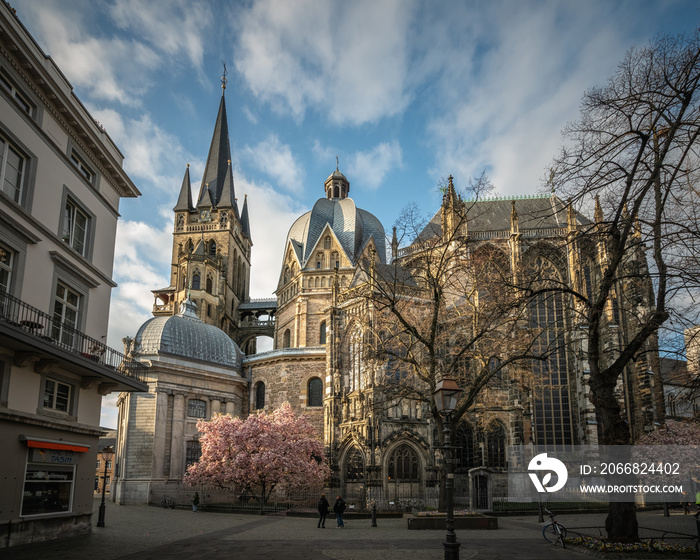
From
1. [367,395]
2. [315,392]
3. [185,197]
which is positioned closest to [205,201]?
[185,197]

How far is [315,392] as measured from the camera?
140 ft

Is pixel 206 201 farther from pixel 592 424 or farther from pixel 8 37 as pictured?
pixel 8 37

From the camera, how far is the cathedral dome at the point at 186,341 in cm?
4059

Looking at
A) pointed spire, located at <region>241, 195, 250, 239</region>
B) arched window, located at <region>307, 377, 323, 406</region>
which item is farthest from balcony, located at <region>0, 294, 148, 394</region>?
pointed spire, located at <region>241, 195, 250, 239</region>

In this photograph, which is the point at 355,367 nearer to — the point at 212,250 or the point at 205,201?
the point at 212,250

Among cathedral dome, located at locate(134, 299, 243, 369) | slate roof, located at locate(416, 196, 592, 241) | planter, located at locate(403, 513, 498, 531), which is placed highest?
slate roof, located at locate(416, 196, 592, 241)

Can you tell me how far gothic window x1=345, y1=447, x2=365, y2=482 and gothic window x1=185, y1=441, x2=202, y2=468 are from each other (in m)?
9.92

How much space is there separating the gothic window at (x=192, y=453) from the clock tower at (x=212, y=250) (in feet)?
70.9

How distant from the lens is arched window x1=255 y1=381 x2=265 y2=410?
44281 mm

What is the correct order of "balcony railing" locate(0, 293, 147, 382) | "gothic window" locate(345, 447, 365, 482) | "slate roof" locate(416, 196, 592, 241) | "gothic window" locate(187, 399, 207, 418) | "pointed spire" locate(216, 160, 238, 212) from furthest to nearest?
"pointed spire" locate(216, 160, 238, 212), "slate roof" locate(416, 196, 592, 241), "gothic window" locate(187, 399, 207, 418), "gothic window" locate(345, 447, 365, 482), "balcony railing" locate(0, 293, 147, 382)

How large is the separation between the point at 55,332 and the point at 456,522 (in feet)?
45.7

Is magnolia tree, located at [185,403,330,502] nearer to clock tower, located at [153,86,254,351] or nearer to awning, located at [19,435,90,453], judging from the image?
awning, located at [19,435,90,453]

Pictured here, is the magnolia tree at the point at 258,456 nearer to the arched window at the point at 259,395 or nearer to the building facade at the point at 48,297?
the arched window at the point at 259,395

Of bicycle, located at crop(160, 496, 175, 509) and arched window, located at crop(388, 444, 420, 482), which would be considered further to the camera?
bicycle, located at crop(160, 496, 175, 509)
